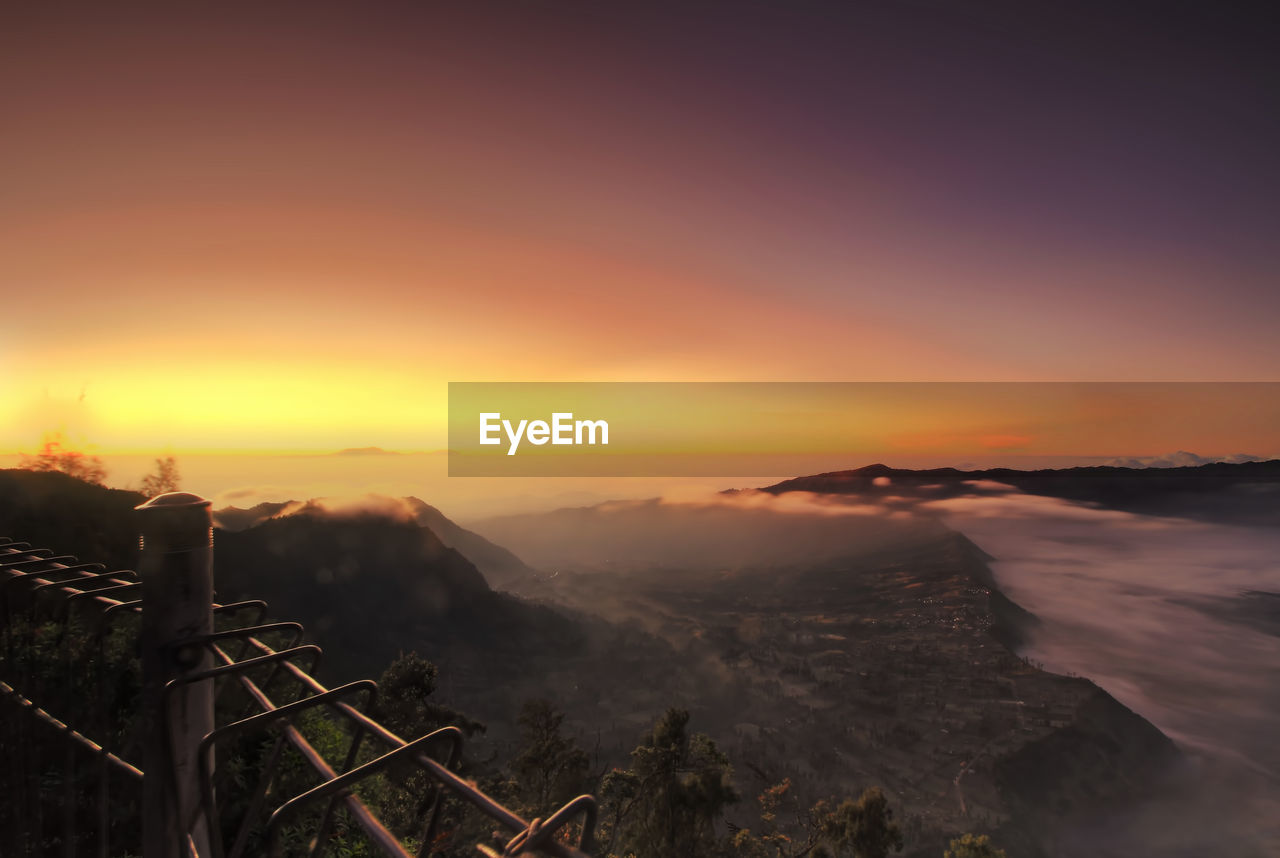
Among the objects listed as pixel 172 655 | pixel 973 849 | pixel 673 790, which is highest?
pixel 172 655

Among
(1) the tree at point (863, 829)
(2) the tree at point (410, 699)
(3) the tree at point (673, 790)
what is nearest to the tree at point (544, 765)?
(3) the tree at point (673, 790)

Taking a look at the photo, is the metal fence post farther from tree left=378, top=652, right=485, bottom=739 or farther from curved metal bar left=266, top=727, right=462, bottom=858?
tree left=378, top=652, right=485, bottom=739

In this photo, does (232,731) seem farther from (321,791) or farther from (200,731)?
(321,791)

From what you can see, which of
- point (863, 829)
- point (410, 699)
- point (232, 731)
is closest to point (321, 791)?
point (232, 731)

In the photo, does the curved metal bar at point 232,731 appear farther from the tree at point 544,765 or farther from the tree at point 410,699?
the tree at point 544,765

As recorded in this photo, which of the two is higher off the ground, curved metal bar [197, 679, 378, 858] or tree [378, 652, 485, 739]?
curved metal bar [197, 679, 378, 858]

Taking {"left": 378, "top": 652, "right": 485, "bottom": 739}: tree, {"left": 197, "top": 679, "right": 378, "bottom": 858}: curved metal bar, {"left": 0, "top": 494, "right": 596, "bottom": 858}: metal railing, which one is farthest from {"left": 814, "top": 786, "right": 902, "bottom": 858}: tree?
{"left": 197, "top": 679, "right": 378, "bottom": 858}: curved metal bar
